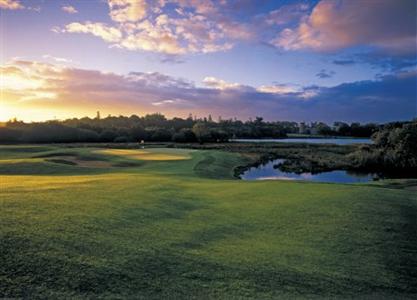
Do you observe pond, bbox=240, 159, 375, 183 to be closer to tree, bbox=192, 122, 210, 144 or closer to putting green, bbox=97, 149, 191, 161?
putting green, bbox=97, 149, 191, 161

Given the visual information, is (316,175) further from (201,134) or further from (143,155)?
(201,134)

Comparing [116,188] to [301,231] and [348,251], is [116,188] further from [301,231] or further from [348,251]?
[348,251]

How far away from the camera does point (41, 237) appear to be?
942 cm

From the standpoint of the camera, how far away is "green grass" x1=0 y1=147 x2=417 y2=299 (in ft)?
25.3

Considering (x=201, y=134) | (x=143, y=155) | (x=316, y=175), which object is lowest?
(x=316, y=175)

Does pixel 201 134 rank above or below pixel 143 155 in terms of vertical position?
above

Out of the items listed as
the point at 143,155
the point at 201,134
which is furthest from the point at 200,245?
the point at 201,134

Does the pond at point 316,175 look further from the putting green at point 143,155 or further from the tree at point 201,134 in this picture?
the tree at point 201,134

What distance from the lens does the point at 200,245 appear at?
10.7 meters

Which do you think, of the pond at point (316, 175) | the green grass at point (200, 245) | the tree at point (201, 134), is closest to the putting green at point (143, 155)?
the pond at point (316, 175)

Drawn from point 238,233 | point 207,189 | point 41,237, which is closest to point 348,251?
point 238,233

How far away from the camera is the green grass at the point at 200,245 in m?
7.72

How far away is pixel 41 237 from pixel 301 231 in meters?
8.94

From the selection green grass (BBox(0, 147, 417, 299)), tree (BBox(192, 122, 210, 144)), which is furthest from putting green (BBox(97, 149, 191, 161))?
tree (BBox(192, 122, 210, 144))
